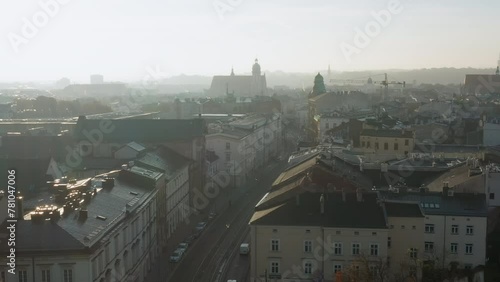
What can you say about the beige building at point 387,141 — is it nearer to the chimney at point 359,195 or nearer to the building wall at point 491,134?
the building wall at point 491,134

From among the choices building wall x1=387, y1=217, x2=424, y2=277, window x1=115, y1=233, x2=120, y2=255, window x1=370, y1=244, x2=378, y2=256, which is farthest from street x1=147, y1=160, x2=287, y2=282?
building wall x1=387, y1=217, x2=424, y2=277

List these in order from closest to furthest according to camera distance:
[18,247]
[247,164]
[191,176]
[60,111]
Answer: [18,247] → [191,176] → [247,164] → [60,111]

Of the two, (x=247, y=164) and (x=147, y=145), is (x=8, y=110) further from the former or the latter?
(x=147, y=145)

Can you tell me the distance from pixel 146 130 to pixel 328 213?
21.1 m

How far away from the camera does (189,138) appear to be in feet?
135

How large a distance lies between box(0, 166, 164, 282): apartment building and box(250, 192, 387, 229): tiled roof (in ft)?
16.4

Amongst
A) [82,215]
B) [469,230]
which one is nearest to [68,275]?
[82,215]

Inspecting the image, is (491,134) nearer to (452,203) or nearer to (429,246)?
(452,203)

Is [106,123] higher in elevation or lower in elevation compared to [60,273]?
higher

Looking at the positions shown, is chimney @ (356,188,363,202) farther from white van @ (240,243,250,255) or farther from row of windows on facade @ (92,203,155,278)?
row of windows on facade @ (92,203,155,278)

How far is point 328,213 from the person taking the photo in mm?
24531

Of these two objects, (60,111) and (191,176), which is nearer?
(191,176)

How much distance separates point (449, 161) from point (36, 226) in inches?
915

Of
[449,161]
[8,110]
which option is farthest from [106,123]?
[8,110]
